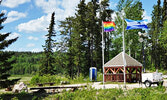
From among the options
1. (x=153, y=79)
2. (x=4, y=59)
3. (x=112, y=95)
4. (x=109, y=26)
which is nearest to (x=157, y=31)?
(x=109, y=26)

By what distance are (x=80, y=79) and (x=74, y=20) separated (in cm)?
1468

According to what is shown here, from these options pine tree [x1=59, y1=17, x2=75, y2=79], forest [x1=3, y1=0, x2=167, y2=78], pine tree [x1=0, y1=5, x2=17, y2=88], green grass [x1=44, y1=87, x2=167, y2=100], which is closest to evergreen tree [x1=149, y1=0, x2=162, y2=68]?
forest [x1=3, y1=0, x2=167, y2=78]

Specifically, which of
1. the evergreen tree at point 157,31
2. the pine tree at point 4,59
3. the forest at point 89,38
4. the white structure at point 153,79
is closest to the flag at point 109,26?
the white structure at point 153,79

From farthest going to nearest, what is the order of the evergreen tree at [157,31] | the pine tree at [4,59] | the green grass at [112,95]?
1. the evergreen tree at [157,31]
2. the pine tree at [4,59]
3. the green grass at [112,95]

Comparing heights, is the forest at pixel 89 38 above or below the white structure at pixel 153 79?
above

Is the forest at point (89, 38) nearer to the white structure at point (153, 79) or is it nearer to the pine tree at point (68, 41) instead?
the pine tree at point (68, 41)

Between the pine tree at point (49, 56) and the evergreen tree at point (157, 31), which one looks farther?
the evergreen tree at point (157, 31)

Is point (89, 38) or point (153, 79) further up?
point (89, 38)

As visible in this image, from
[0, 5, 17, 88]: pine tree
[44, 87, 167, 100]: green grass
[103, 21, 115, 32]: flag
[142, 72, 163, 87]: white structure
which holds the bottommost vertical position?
[44, 87, 167, 100]: green grass

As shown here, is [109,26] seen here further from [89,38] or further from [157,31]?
[157,31]

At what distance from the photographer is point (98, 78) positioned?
3091cm

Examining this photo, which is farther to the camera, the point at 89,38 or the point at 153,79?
the point at 89,38

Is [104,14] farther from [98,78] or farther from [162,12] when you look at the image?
[162,12]

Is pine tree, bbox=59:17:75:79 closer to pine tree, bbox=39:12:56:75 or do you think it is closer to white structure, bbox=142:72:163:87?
pine tree, bbox=39:12:56:75
